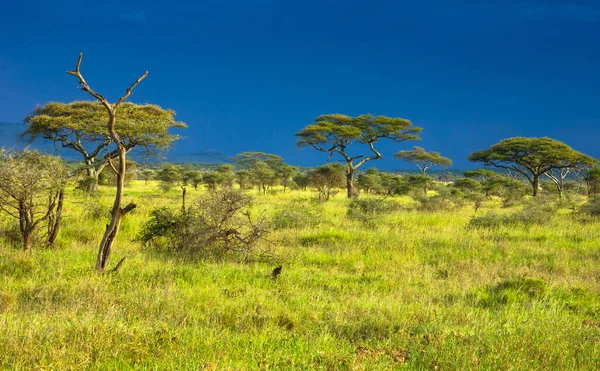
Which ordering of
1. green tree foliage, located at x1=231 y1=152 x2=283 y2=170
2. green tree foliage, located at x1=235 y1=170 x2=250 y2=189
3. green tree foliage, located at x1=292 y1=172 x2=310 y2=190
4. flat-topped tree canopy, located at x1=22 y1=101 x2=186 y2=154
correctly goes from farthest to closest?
1. green tree foliage, located at x1=231 y1=152 x2=283 y2=170
2. green tree foliage, located at x1=292 y1=172 x2=310 y2=190
3. green tree foliage, located at x1=235 y1=170 x2=250 y2=189
4. flat-topped tree canopy, located at x1=22 y1=101 x2=186 y2=154

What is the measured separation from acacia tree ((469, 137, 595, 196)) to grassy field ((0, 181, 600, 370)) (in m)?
24.9

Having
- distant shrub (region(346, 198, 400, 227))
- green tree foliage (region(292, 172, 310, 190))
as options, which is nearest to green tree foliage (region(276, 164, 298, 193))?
green tree foliage (region(292, 172, 310, 190))

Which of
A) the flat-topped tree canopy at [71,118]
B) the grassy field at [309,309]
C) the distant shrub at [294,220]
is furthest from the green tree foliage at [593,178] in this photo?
the flat-topped tree canopy at [71,118]

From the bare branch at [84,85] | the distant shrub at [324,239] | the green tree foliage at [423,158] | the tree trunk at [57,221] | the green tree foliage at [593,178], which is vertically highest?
the green tree foliage at [423,158]

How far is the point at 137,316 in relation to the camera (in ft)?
13.3

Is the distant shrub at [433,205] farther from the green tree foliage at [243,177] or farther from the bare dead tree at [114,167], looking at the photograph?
the green tree foliage at [243,177]

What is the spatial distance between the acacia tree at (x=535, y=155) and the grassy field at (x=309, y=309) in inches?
980

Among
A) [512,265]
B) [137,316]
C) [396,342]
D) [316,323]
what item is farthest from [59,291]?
[512,265]

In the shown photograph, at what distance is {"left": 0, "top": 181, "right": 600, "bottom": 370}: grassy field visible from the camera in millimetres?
3150

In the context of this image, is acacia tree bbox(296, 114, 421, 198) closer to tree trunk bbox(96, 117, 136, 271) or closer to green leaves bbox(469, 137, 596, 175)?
green leaves bbox(469, 137, 596, 175)

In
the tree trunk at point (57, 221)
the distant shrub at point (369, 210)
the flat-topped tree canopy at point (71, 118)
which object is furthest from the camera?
the flat-topped tree canopy at point (71, 118)

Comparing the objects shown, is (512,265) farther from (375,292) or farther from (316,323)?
(316,323)

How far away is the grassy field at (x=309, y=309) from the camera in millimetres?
3150

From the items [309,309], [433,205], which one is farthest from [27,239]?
[433,205]
